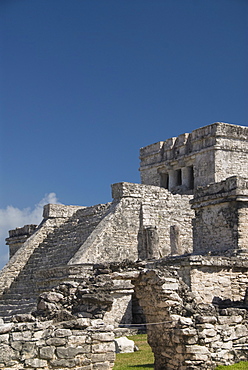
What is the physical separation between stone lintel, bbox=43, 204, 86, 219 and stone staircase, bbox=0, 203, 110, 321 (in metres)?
0.40

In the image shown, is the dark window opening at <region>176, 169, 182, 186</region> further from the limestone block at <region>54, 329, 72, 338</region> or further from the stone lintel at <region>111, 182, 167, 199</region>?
the limestone block at <region>54, 329, 72, 338</region>

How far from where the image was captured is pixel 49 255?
62.6 feet

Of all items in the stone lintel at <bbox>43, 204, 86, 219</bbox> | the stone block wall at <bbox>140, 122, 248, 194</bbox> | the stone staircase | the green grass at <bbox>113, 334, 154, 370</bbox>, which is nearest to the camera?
the green grass at <bbox>113, 334, 154, 370</bbox>

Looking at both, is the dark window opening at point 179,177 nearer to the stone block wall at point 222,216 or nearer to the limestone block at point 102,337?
the stone block wall at point 222,216

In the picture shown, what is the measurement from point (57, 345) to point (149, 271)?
218cm

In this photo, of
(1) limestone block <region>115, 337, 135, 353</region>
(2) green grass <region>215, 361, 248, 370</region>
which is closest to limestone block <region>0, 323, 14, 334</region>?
(2) green grass <region>215, 361, 248, 370</region>

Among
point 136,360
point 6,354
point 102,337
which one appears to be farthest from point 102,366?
point 136,360

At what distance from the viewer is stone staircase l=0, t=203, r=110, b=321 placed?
54.4ft

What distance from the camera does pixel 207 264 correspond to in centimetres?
1310

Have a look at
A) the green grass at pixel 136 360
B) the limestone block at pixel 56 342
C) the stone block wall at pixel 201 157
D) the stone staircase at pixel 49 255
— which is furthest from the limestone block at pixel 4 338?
the stone block wall at pixel 201 157

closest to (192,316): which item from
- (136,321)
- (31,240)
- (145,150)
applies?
(136,321)

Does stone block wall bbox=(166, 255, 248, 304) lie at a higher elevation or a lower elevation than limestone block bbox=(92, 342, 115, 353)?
higher

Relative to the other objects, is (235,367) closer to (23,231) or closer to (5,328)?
(5,328)

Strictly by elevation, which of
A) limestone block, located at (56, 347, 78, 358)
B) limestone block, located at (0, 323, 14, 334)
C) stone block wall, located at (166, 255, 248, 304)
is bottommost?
limestone block, located at (56, 347, 78, 358)
